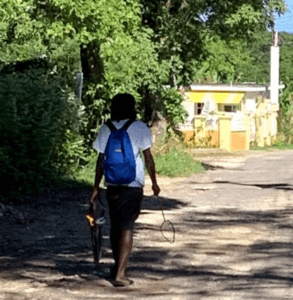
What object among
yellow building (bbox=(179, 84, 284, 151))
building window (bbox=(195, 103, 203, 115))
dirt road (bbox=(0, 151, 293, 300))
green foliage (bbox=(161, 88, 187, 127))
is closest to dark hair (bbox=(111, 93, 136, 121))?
dirt road (bbox=(0, 151, 293, 300))

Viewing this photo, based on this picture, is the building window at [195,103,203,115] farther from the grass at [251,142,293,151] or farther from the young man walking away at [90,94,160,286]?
the young man walking away at [90,94,160,286]

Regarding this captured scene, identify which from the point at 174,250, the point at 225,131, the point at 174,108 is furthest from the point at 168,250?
the point at 225,131

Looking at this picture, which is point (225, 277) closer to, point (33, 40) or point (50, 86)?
point (50, 86)

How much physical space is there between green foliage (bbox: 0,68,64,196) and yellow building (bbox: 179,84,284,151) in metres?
21.4

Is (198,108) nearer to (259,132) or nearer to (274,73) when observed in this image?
(259,132)

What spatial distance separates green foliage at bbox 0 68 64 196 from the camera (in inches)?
630

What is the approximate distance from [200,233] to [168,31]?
602 inches

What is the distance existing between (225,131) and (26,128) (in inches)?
1161

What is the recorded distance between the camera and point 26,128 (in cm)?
1656

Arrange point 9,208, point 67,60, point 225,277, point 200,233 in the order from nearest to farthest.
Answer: point 225,277, point 200,233, point 9,208, point 67,60

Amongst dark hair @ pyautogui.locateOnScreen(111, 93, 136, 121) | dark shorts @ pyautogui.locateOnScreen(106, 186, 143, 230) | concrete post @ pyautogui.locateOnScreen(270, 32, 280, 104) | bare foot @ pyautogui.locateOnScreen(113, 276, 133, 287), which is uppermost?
concrete post @ pyautogui.locateOnScreen(270, 32, 280, 104)

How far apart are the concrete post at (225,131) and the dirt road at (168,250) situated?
80.1ft

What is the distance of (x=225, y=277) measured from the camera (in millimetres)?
9438

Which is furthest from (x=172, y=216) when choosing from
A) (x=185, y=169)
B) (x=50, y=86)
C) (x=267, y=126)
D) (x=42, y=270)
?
(x=267, y=126)
